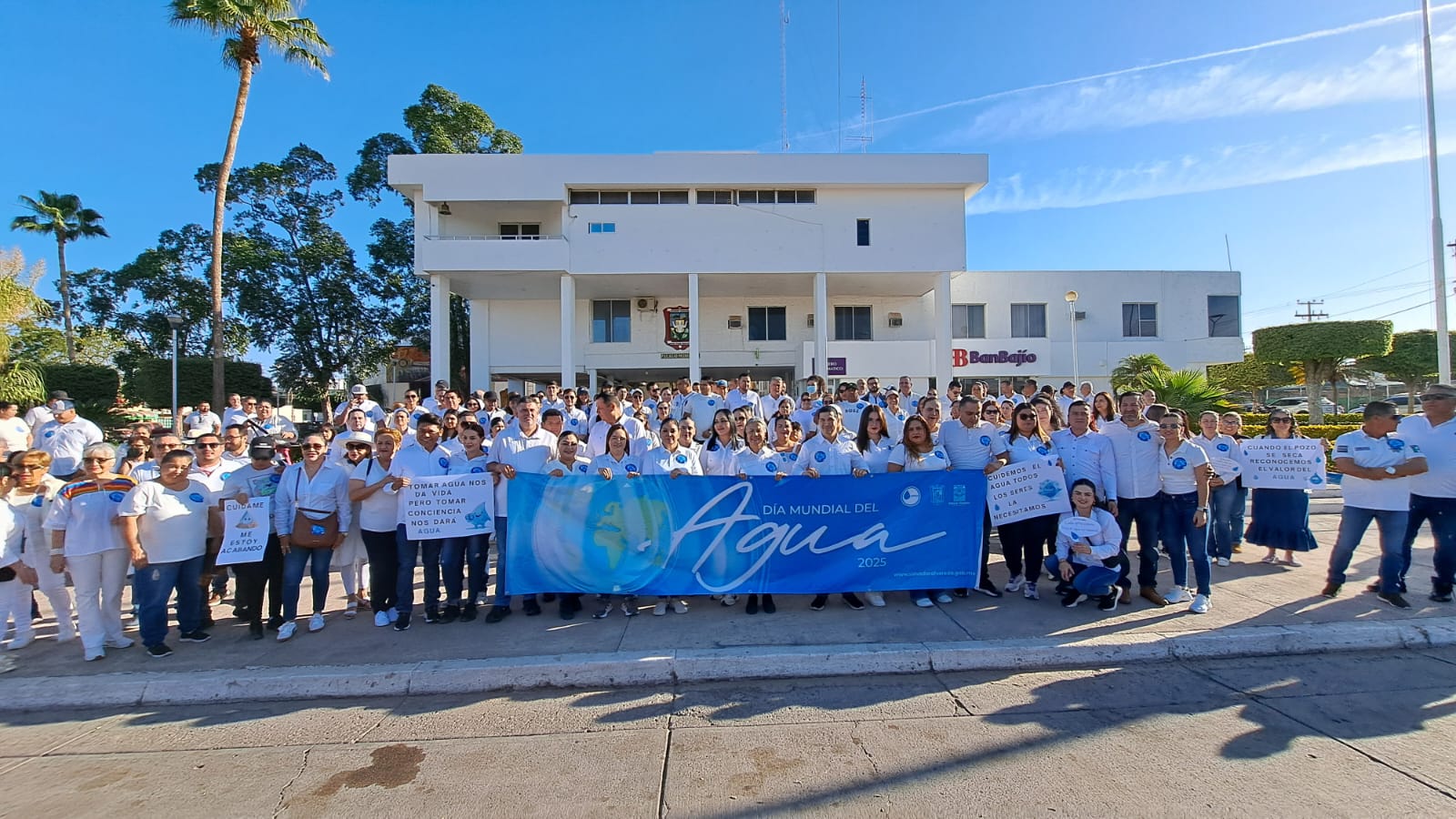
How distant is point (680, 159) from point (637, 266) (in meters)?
4.22

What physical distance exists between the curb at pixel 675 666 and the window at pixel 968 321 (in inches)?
896

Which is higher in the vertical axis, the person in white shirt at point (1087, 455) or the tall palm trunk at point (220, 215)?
the tall palm trunk at point (220, 215)

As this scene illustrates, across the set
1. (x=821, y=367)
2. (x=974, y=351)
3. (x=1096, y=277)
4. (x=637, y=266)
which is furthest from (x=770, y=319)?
(x=1096, y=277)

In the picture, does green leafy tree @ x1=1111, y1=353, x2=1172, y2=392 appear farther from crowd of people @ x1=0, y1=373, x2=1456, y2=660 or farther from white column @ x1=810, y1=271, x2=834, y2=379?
crowd of people @ x1=0, y1=373, x2=1456, y2=660

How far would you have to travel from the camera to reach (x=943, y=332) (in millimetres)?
23062

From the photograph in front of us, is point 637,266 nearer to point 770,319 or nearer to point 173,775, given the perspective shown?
point 770,319

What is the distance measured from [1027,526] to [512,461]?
4.99m

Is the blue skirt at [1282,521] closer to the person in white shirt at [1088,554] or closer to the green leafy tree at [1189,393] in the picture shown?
the person in white shirt at [1088,554]

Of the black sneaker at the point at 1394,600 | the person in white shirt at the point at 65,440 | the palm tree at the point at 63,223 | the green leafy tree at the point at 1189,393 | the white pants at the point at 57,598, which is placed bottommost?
the black sneaker at the point at 1394,600

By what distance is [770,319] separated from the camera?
87.7 feet

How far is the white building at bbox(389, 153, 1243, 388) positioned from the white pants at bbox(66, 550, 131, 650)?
17527 millimetres

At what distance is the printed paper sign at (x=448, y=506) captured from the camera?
5.47 metres

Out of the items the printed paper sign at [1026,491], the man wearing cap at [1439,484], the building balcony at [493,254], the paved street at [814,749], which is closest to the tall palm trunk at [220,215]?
the building balcony at [493,254]

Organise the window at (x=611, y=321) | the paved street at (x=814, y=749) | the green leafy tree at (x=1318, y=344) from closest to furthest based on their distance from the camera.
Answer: the paved street at (x=814, y=749), the window at (x=611, y=321), the green leafy tree at (x=1318, y=344)
